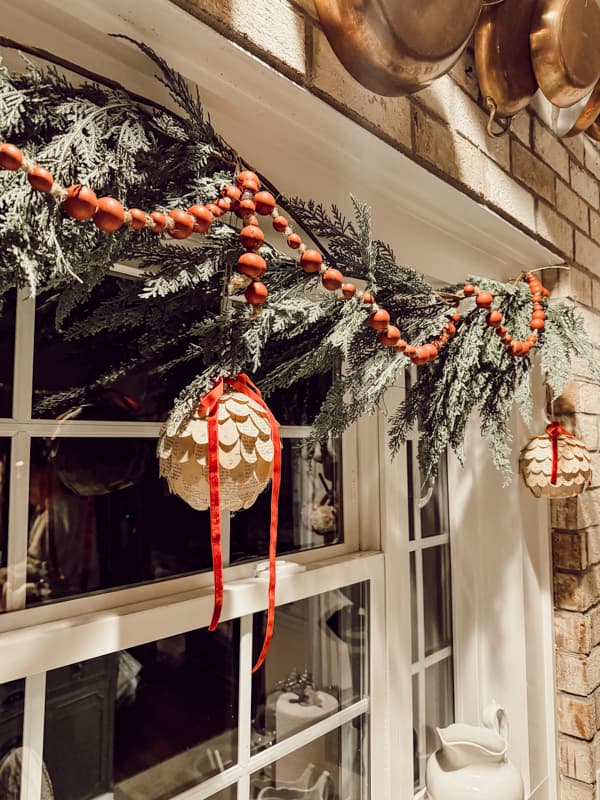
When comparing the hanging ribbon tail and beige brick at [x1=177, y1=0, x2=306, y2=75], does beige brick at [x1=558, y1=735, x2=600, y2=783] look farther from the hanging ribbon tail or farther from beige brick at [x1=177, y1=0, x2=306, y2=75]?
beige brick at [x1=177, y1=0, x2=306, y2=75]

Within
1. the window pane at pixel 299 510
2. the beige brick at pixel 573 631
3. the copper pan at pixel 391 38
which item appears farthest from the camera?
the beige brick at pixel 573 631

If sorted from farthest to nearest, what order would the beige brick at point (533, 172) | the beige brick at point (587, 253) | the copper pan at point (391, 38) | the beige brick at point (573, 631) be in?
1. the beige brick at point (587, 253)
2. the beige brick at point (573, 631)
3. the beige brick at point (533, 172)
4. the copper pan at point (391, 38)

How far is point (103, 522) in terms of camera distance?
82 cm

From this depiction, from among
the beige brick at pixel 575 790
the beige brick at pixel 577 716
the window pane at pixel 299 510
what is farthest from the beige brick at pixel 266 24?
the beige brick at pixel 575 790

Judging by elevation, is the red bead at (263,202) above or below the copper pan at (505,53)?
below

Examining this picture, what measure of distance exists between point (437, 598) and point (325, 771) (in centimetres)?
53

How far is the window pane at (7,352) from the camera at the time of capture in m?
0.72

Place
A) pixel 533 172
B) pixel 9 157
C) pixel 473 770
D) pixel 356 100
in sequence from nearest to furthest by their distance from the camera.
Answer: pixel 9 157
pixel 356 100
pixel 473 770
pixel 533 172

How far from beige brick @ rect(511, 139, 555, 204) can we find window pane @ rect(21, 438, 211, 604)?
3.62ft

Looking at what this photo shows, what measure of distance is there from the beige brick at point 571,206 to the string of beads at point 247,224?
2.69 ft

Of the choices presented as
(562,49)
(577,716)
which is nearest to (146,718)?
(577,716)

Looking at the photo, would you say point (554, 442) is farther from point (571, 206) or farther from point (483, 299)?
point (571, 206)

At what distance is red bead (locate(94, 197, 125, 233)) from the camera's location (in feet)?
1.46

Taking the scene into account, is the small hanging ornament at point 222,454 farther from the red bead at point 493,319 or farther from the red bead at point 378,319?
the red bead at point 493,319
